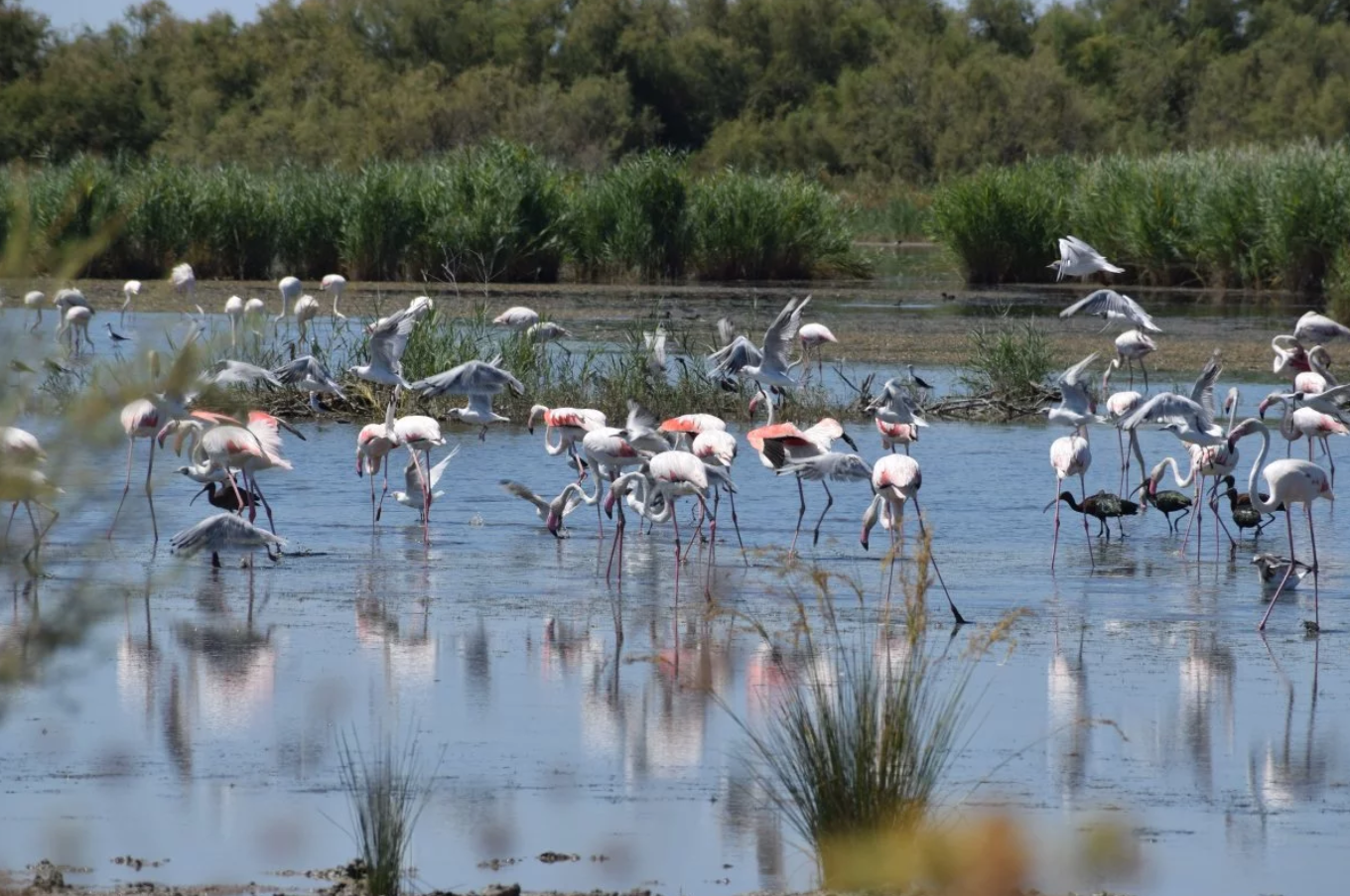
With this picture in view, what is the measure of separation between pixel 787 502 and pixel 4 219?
739 inches

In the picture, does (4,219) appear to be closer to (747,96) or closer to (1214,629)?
(1214,629)

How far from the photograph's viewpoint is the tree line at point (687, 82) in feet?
174

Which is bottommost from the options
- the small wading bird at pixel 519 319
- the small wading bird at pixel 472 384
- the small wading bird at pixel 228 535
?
the small wading bird at pixel 228 535

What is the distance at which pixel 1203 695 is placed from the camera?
23.3 ft

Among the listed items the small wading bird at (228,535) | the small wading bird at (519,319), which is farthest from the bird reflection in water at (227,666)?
the small wading bird at (519,319)

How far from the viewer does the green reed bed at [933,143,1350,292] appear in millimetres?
27844

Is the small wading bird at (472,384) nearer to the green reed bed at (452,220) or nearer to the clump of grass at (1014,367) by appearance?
the clump of grass at (1014,367)

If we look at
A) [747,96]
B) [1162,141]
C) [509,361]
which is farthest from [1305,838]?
[747,96]

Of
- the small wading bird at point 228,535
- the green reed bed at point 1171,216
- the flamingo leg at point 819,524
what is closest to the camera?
the small wading bird at point 228,535

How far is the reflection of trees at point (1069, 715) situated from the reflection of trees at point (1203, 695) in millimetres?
348

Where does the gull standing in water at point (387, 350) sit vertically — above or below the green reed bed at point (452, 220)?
below

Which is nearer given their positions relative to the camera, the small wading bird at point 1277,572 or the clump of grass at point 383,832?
the clump of grass at point 383,832

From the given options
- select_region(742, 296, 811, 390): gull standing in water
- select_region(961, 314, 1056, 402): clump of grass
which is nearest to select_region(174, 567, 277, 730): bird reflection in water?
select_region(742, 296, 811, 390): gull standing in water

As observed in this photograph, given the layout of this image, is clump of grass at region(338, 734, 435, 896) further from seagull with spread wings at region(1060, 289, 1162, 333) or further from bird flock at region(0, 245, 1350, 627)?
seagull with spread wings at region(1060, 289, 1162, 333)
